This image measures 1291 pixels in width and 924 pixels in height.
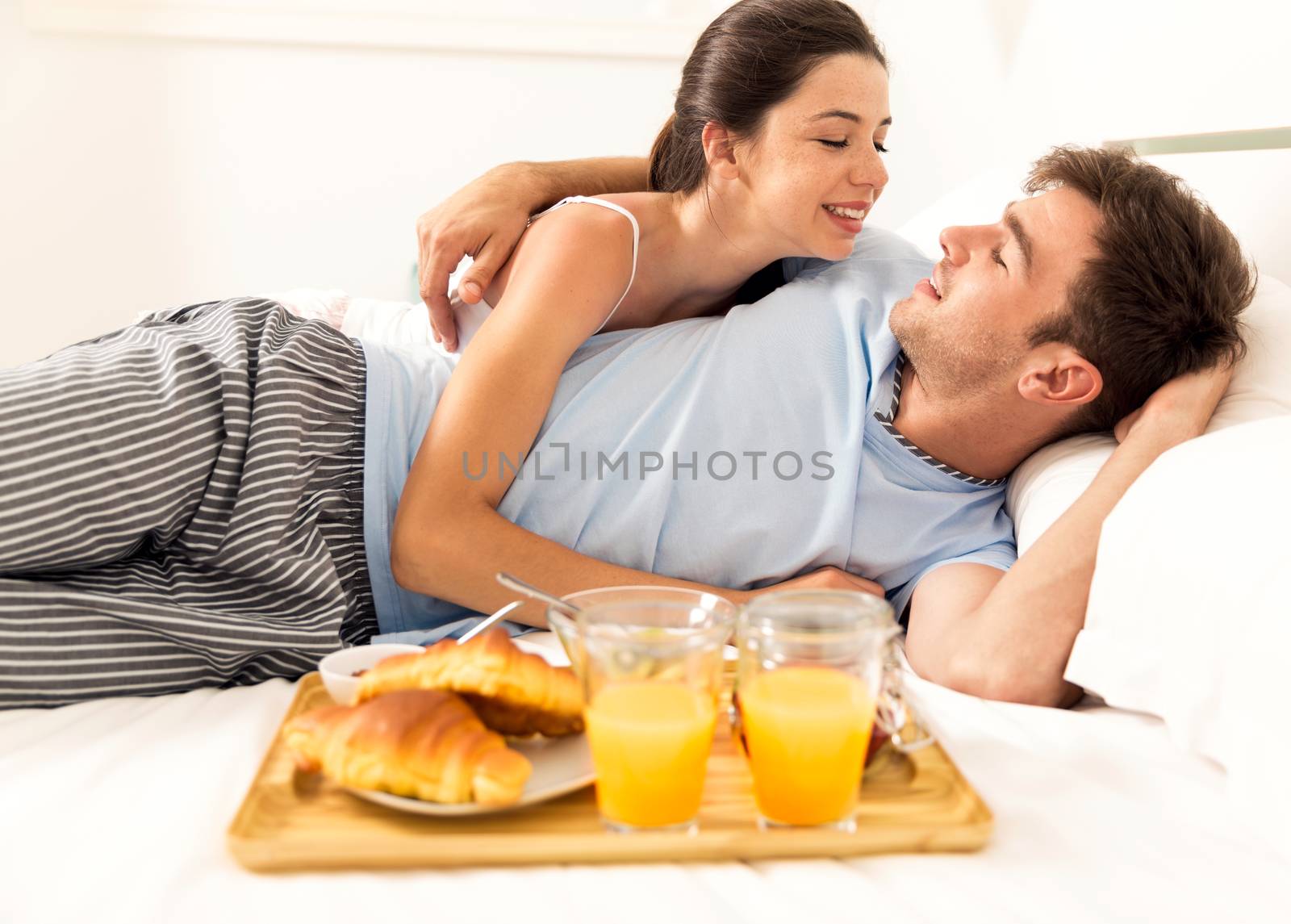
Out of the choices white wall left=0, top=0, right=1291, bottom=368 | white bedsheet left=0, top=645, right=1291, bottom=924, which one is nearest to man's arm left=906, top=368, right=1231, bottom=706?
white bedsheet left=0, top=645, right=1291, bottom=924

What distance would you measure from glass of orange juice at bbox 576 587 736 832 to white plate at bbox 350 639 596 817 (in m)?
0.03

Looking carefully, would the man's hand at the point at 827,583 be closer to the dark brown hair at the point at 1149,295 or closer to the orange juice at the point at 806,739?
the dark brown hair at the point at 1149,295

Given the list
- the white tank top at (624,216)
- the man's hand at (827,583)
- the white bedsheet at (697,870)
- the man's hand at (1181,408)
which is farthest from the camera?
the white tank top at (624,216)

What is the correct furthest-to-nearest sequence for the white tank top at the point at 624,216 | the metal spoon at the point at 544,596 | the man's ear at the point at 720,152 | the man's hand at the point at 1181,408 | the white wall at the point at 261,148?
the white wall at the point at 261,148 < the man's ear at the point at 720,152 < the white tank top at the point at 624,216 < the man's hand at the point at 1181,408 < the metal spoon at the point at 544,596

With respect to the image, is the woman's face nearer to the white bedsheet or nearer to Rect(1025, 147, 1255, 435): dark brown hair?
Rect(1025, 147, 1255, 435): dark brown hair

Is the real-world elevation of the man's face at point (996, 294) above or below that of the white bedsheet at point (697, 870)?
above

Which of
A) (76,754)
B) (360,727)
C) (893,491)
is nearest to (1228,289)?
(893,491)

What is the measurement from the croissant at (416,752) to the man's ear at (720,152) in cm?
115

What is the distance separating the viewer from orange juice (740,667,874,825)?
65 centimetres

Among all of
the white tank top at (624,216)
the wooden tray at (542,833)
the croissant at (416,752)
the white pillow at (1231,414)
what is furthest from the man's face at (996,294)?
the croissant at (416,752)

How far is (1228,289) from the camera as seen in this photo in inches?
49.4

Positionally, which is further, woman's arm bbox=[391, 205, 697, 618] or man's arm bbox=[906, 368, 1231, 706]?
woman's arm bbox=[391, 205, 697, 618]

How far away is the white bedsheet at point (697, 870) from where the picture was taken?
2.07 ft

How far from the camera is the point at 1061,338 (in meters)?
1.29
